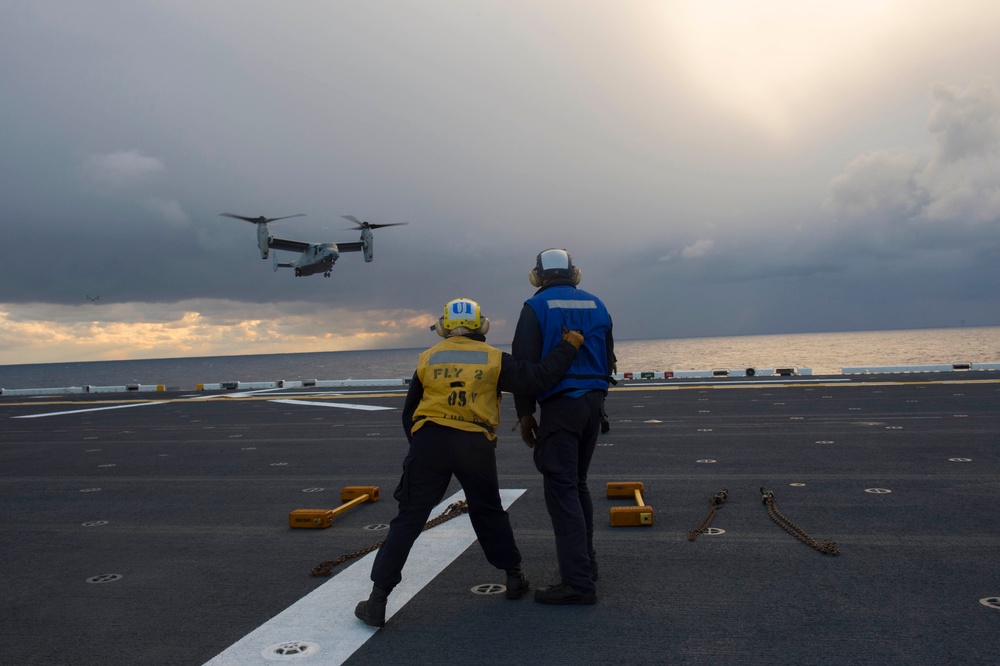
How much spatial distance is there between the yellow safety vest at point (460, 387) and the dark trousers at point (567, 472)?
0.41m

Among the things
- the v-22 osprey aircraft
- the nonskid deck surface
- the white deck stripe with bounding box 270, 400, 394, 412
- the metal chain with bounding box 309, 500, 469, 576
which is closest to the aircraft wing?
the v-22 osprey aircraft

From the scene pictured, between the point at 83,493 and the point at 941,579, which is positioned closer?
the point at 941,579

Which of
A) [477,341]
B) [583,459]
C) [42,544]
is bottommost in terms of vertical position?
[42,544]

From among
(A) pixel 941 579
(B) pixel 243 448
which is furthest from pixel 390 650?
(B) pixel 243 448

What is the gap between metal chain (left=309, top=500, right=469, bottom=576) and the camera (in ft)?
18.1

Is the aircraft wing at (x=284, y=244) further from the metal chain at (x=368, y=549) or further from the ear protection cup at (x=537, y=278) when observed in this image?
the ear protection cup at (x=537, y=278)

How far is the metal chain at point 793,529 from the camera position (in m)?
5.61

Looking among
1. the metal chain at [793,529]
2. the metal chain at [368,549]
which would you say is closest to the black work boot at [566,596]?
the metal chain at [368,549]

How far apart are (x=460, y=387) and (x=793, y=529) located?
12.1 feet

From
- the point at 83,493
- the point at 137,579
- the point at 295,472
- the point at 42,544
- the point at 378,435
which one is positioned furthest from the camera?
the point at 378,435

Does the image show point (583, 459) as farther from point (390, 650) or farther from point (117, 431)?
point (117, 431)

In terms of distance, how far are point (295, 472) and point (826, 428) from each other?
10.1 metres

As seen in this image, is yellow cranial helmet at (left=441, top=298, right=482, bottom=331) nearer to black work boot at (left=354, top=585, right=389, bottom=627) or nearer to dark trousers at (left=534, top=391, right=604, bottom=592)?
dark trousers at (left=534, top=391, right=604, bottom=592)

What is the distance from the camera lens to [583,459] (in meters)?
5.04
